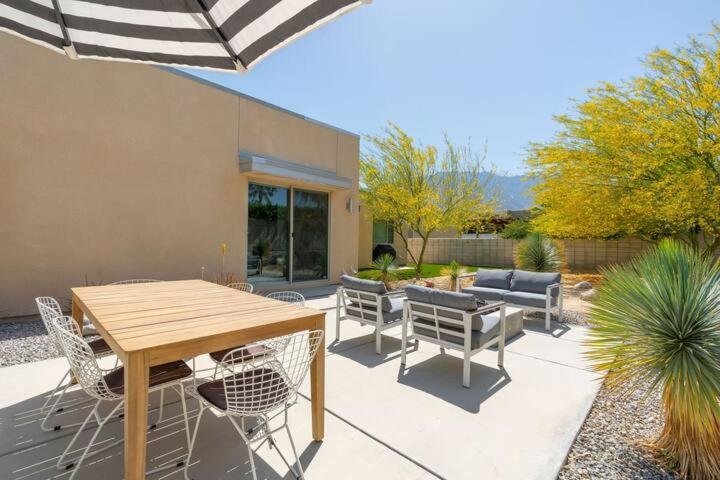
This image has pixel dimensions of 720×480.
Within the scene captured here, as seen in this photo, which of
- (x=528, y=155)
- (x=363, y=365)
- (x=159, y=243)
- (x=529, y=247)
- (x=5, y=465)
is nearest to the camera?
(x=5, y=465)

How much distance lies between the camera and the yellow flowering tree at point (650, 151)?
7.33m

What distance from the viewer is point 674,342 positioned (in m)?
2.29

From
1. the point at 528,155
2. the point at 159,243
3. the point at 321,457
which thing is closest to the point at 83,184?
the point at 159,243

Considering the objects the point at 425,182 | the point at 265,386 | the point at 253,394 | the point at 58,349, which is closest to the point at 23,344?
the point at 58,349

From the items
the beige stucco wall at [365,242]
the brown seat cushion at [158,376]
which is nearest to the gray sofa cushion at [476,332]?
the brown seat cushion at [158,376]

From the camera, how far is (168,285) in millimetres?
4105

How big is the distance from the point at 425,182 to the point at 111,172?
8968 mm

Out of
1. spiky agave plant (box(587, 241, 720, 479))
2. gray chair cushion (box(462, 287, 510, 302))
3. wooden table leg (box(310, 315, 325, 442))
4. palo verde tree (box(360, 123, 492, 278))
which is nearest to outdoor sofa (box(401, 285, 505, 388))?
spiky agave plant (box(587, 241, 720, 479))

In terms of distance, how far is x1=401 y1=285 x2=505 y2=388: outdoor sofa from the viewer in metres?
3.60

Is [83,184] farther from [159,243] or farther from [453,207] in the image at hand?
[453,207]

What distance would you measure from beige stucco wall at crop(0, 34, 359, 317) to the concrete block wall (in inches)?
442

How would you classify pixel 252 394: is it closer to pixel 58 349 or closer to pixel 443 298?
pixel 58 349

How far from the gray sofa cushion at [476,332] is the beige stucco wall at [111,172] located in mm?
5543

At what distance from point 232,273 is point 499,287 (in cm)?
607
